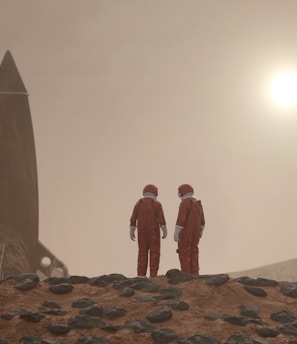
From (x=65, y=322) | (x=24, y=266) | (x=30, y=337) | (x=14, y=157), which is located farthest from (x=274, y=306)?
(x=14, y=157)

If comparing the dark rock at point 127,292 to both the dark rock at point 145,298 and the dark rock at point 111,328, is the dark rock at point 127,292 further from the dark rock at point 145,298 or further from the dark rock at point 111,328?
the dark rock at point 111,328

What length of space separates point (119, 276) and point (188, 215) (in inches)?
95.4

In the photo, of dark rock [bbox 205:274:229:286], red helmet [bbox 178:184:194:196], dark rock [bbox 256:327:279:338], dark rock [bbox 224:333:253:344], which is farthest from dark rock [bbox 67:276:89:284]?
dark rock [bbox 256:327:279:338]

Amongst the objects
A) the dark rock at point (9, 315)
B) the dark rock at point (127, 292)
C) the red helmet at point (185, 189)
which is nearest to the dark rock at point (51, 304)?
the dark rock at point (9, 315)

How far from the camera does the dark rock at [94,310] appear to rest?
28.5ft

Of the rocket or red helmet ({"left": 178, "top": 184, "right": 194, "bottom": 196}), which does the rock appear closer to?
red helmet ({"left": 178, "top": 184, "right": 194, "bottom": 196})

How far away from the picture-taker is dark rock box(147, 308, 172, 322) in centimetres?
849

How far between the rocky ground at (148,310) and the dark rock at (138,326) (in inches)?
0.6

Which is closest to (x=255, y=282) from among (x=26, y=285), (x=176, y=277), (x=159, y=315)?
(x=176, y=277)

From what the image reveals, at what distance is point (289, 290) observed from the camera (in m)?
10.1

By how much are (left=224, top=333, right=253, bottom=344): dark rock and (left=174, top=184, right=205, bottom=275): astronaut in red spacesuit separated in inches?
167

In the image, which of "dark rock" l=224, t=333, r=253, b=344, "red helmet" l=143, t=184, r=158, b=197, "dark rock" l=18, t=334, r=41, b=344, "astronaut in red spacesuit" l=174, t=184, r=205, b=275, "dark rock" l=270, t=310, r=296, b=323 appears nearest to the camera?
"dark rock" l=18, t=334, r=41, b=344

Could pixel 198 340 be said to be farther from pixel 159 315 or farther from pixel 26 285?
pixel 26 285

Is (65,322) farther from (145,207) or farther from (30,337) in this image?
(145,207)
